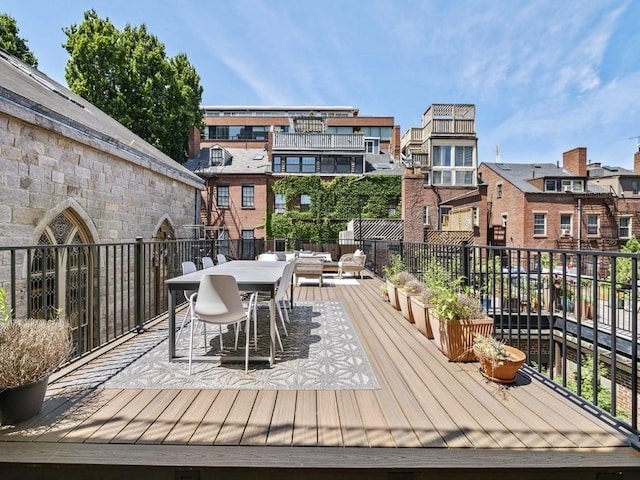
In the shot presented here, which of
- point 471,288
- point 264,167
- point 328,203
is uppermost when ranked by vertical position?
point 264,167

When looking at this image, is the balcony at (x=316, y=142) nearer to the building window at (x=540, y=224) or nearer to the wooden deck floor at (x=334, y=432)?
the building window at (x=540, y=224)

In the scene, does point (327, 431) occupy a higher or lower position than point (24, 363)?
lower

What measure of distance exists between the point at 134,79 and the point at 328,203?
48.0ft

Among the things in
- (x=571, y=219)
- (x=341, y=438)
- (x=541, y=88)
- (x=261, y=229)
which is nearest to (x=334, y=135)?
(x=261, y=229)

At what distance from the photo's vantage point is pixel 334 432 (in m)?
1.98

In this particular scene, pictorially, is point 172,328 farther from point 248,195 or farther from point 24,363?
point 248,195

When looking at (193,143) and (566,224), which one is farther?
(193,143)

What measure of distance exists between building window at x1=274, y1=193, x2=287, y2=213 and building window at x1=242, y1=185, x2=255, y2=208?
5.08ft

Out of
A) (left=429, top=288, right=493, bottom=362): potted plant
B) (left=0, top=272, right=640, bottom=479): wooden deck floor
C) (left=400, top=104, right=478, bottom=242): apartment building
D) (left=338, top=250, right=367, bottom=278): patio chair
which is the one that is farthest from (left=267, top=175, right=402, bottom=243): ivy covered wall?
(left=0, top=272, right=640, bottom=479): wooden deck floor

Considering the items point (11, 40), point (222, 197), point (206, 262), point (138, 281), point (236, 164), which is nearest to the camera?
point (138, 281)

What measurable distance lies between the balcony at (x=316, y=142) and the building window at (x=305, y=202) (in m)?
3.35

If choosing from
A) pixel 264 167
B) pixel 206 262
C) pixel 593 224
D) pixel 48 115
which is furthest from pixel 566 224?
pixel 48 115

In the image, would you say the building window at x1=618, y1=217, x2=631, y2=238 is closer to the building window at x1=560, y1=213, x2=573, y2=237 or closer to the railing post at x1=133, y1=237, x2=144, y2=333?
the building window at x1=560, y1=213, x2=573, y2=237

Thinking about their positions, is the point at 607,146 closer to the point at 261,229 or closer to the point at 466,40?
the point at 466,40
